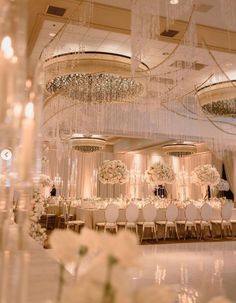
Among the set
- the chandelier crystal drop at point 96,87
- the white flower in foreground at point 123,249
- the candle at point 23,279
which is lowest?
the candle at point 23,279

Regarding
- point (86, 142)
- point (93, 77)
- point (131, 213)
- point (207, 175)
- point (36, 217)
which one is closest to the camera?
point (36, 217)

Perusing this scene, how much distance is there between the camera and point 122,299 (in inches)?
21.5

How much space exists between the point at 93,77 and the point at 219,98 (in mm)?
2897

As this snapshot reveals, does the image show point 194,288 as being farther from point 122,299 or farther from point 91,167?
point 91,167

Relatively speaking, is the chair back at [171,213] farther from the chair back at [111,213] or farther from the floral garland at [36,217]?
the floral garland at [36,217]

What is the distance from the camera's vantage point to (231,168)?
15.5 metres

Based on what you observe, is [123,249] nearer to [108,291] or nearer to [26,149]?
[108,291]

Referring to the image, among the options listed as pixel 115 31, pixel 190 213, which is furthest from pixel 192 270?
pixel 190 213

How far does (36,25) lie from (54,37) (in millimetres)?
459

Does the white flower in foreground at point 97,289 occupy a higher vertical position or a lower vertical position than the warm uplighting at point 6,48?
lower

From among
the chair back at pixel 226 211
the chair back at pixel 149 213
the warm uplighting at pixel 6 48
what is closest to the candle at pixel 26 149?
the warm uplighting at pixel 6 48

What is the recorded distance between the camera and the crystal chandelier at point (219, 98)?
738cm

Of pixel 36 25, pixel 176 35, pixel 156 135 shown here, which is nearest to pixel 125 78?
pixel 176 35

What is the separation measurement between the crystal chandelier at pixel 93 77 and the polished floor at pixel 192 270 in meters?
3.20
